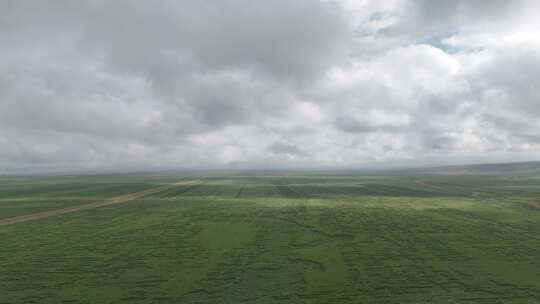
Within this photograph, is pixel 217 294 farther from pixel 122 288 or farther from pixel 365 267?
pixel 365 267

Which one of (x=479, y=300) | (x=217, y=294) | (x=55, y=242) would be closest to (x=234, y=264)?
(x=217, y=294)

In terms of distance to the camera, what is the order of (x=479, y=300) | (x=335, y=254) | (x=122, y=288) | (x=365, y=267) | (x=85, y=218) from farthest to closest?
(x=85, y=218)
(x=335, y=254)
(x=365, y=267)
(x=122, y=288)
(x=479, y=300)

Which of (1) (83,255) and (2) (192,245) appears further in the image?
(2) (192,245)

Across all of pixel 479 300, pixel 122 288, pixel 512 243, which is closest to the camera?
pixel 479 300

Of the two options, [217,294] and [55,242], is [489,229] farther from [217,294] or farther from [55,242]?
[55,242]

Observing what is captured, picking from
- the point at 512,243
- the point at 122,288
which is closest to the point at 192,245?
the point at 122,288

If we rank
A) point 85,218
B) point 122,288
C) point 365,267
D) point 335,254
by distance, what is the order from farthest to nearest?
point 85,218 < point 335,254 < point 365,267 < point 122,288

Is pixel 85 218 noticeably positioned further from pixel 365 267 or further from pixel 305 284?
pixel 365 267

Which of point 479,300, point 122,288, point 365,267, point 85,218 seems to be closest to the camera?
point 479,300

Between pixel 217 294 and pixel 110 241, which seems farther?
pixel 110 241
